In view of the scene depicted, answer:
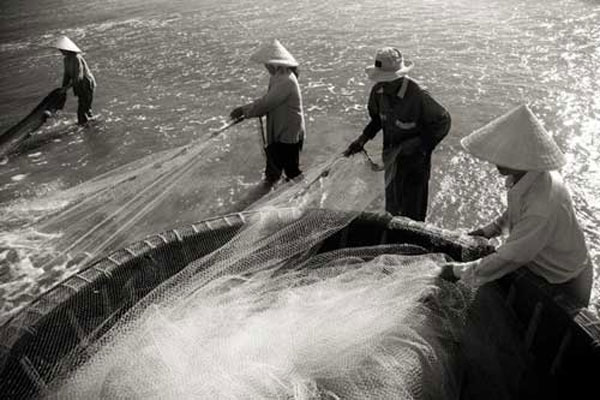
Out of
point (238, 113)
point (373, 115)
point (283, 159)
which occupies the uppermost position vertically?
point (373, 115)

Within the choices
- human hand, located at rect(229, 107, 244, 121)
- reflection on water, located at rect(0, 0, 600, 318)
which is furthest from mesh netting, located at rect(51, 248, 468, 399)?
human hand, located at rect(229, 107, 244, 121)

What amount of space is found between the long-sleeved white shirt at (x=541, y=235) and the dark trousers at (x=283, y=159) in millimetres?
3096

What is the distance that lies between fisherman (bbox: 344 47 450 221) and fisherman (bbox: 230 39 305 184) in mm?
977

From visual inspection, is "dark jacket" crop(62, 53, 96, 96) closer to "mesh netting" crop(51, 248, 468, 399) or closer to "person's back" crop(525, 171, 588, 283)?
"mesh netting" crop(51, 248, 468, 399)

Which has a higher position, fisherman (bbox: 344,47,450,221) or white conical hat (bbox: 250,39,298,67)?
white conical hat (bbox: 250,39,298,67)

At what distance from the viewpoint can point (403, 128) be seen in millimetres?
4207

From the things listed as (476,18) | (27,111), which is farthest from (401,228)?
(476,18)

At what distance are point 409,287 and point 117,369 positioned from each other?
163 cm

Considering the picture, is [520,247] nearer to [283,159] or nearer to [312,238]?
[312,238]

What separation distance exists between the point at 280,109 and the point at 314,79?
15.2ft

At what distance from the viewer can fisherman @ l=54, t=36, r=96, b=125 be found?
7859 millimetres

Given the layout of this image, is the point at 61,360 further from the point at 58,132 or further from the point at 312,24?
Answer: the point at 312,24

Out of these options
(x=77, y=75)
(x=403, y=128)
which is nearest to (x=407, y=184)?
(x=403, y=128)

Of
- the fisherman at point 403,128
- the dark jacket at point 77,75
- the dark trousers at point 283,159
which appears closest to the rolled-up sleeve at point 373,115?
the fisherman at point 403,128
